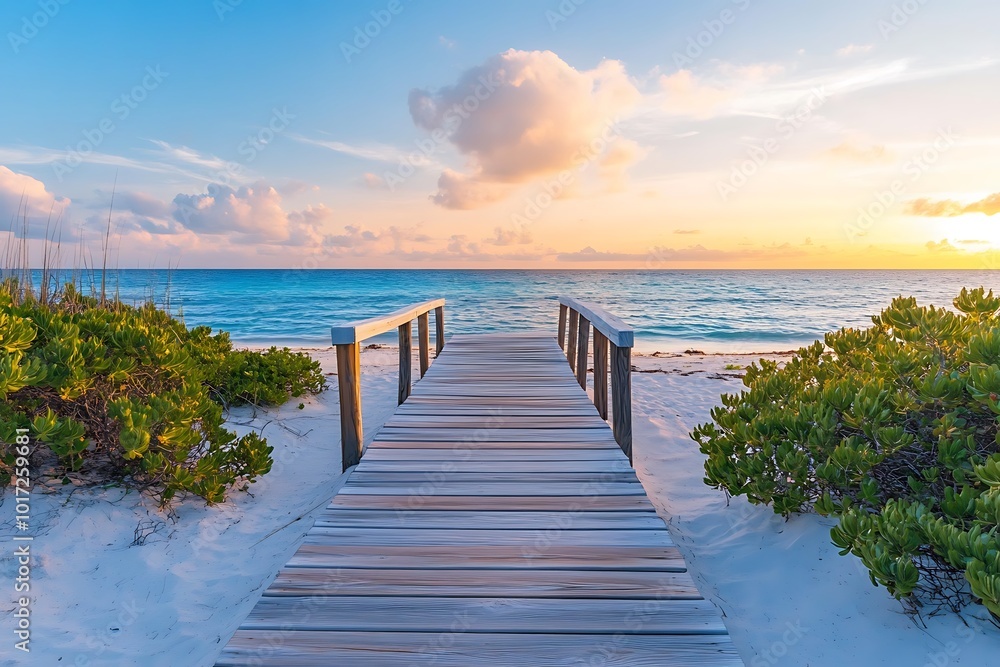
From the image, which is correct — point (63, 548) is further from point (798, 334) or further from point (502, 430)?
point (798, 334)

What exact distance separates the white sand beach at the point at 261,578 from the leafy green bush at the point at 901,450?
0.21 metres

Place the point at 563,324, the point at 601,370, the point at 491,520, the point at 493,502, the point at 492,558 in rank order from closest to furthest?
the point at 492,558
the point at 491,520
the point at 493,502
the point at 601,370
the point at 563,324

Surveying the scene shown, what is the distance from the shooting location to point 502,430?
3.81 m

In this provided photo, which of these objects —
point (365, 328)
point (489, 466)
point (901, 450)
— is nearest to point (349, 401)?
point (365, 328)

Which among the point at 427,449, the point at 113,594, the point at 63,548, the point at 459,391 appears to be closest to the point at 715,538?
the point at 427,449

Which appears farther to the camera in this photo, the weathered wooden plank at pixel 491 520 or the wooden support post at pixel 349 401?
the wooden support post at pixel 349 401

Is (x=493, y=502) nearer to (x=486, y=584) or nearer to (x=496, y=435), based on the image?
(x=486, y=584)

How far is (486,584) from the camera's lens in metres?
1.93

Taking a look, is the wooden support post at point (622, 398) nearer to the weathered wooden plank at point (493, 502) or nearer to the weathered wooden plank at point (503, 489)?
the weathered wooden plank at point (503, 489)

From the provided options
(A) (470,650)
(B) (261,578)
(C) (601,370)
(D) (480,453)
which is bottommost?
(B) (261,578)

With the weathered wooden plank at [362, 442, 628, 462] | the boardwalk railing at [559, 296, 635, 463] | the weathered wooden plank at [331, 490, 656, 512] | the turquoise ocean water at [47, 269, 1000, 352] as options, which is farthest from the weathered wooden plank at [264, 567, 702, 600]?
the turquoise ocean water at [47, 269, 1000, 352]

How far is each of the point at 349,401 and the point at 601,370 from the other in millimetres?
2896

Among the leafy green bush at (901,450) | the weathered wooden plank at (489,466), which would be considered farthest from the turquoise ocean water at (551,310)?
the leafy green bush at (901,450)

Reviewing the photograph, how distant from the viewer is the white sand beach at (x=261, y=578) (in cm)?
212
